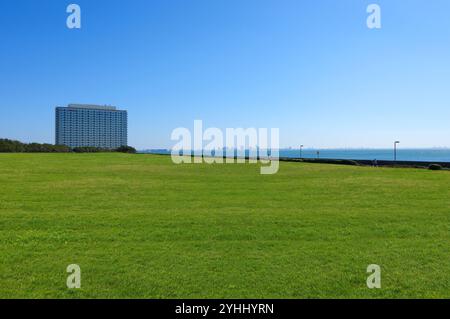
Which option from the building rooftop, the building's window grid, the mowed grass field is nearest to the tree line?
the building's window grid

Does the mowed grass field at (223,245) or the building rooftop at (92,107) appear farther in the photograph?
the building rooftop at (92,107)

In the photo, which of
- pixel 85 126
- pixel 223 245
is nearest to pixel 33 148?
pixel 85 126

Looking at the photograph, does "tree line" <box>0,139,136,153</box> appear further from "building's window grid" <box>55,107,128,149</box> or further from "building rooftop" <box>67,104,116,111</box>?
"building rooftop" <box>67,104,116,111</box>

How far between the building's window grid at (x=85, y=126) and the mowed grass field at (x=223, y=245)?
66239mm

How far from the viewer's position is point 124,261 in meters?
5.63

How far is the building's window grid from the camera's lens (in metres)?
72.4

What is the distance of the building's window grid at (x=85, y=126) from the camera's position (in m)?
72.4

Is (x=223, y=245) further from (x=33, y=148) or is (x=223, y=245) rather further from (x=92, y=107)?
(x=92, y=107)

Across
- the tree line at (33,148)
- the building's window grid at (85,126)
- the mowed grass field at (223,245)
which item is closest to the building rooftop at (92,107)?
the building's window grid at (85,126)

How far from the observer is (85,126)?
242ft

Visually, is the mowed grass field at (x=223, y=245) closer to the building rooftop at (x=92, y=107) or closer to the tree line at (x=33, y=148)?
the tree line at (x=33, y=148)
